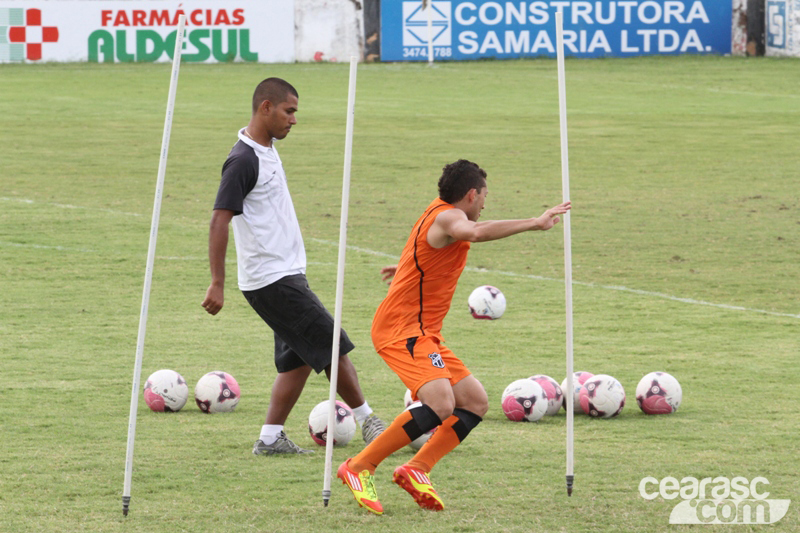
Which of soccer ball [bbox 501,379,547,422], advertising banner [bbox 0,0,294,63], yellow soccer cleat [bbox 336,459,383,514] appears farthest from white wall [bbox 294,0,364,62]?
yellow soccer cleat [bbox 336,459,383,514]

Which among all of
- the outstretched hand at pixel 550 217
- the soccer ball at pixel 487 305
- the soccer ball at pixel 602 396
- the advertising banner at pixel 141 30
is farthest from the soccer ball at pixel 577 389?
the advertising banner at pixel 141 30

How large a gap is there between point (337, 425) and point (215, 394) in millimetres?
1319

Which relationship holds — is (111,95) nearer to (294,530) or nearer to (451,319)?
(451,319)

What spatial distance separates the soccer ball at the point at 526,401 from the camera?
797 centimetres

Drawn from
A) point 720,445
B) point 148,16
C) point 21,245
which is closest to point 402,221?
point 21,245

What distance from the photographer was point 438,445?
6.39 m

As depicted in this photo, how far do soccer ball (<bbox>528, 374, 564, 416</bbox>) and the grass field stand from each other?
11 cm

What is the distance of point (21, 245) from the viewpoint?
15.5m

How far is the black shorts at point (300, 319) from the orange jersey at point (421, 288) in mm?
461

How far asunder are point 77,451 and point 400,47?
31.6 m

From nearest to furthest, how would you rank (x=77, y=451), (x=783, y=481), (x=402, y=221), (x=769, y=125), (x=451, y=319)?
(x=783, y=481) → (x=77, y=451) → (x=451, y=319) → (x=402, y=221) → (x=769, y=125)

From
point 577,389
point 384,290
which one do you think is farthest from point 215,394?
point 384,290

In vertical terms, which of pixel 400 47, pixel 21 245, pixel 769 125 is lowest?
pixel 21 245

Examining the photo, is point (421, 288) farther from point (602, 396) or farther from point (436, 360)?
point (602, 396)
